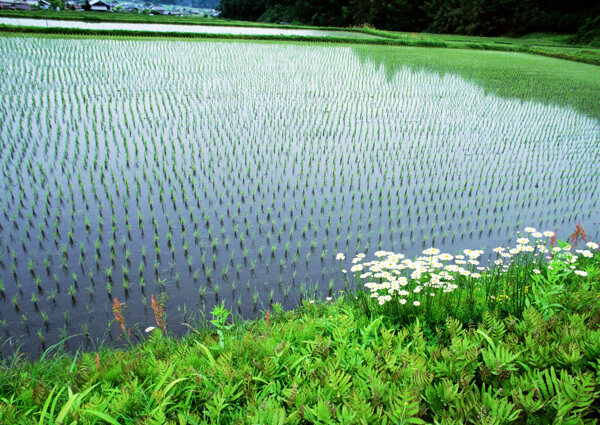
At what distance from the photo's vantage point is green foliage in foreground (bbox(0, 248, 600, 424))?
1.28m

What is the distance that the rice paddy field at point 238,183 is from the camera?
3324 mm

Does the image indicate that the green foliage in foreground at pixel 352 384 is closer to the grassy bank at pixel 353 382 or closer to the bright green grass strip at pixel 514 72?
the grassy bank at pixel 353 382

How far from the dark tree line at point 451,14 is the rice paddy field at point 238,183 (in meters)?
29.3

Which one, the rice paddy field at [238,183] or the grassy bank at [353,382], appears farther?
the rice paddy field at [238,183]

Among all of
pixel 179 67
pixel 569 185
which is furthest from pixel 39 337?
pixel 179 67

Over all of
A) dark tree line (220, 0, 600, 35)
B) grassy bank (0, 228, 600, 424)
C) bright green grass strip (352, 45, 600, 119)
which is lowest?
grassy bank (0, 228, 600, 424)

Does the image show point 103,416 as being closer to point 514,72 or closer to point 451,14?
point 514,72

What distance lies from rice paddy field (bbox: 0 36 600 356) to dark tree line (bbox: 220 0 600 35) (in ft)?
96.3

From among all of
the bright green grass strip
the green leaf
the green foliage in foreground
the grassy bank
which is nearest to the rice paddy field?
the bright green grass strip

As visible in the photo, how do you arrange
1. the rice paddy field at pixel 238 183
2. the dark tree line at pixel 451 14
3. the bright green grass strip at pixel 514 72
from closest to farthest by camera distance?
the rice paddy field at pixel 238 183, the bright green grass strip at pixel 514 72, the dark tree line at pixel 451 14

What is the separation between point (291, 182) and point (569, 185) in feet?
13.4

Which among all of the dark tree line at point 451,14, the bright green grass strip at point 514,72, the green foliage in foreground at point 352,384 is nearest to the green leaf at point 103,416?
the green foliage in foreground at point 352,384

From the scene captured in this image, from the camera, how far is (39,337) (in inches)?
107

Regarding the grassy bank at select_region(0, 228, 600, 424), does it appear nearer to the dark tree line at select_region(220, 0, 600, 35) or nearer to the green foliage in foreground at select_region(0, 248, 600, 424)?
the green foliage in foreground at select_region(0, 248, 600, 424)
